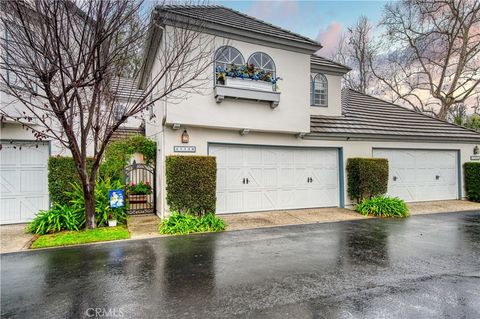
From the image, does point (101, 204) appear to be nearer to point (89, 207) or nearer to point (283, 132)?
point (89, 207)

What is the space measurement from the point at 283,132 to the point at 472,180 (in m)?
9.58

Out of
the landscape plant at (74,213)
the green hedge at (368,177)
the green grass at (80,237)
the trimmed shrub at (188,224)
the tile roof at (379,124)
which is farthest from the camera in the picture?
the tile roof at (379,124)

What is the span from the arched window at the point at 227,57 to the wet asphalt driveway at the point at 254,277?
5.08m

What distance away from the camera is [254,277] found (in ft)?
14.0

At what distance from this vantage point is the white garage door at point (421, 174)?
36.8 feet

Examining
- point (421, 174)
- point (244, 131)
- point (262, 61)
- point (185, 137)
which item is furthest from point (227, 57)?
point (421, 174)

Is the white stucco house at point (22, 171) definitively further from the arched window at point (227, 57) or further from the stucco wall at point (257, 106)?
the arched window at point (227, 57)

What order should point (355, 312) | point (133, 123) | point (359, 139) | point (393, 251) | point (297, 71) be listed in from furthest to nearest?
point (133, 123), point (359, 139), point (297, 71), point (393, 251), point (355, 312)

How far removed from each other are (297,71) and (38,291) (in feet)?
28.8

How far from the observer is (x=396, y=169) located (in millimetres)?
11266

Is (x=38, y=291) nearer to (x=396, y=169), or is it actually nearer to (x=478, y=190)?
(x=396, y=169)

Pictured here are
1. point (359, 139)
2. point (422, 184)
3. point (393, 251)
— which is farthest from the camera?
point (422, 184)

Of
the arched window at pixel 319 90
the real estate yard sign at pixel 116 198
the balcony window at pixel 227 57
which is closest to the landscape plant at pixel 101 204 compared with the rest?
the real estate yard sign at pixel 116 198

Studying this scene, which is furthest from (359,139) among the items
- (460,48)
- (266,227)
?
(460,48)
